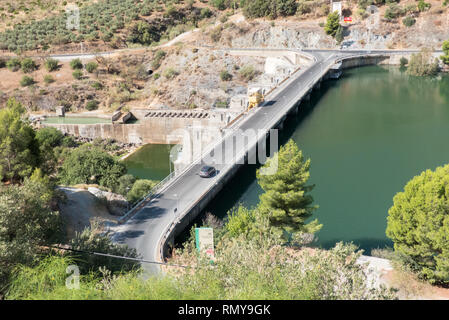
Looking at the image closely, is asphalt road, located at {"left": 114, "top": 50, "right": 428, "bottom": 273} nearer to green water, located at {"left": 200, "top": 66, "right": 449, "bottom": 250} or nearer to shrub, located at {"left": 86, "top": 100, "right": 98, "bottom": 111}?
green water, located at {"left": 200, "top": 66, "right": 449, "bottom": 250}

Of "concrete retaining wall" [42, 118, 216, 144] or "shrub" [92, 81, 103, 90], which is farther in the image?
"shrub" [92, 81, 103, 90]

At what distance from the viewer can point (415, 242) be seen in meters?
18.3

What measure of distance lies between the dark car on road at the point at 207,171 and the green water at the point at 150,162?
9260 millimetres

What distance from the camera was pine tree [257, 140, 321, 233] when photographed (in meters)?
22.0

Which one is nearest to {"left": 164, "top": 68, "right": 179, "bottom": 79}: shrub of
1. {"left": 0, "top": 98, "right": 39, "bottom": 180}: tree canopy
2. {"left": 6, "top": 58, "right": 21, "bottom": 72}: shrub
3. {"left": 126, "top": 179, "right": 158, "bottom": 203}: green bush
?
{"left": 6, "top": 58, "right": 21, "bottom": 72}: shrub

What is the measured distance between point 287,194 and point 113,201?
1208cm

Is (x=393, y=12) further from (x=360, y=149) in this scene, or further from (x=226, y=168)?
(x=226, y=168)

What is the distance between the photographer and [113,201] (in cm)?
2836

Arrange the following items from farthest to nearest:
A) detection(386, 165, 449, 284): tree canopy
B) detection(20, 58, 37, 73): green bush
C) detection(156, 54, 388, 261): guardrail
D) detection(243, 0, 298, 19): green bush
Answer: detection(243, 0, 298, 19): green bush
detection(20, 58, 37, 73): green bush
detection(156, 54, 388, 261): guardrail
detection(386, 165, 449, 284): tree canopy

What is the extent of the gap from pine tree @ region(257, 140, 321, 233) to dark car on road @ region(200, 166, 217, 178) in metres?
9.52

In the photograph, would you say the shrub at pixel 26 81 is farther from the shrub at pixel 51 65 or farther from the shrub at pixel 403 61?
the shrub at pixel 403 61

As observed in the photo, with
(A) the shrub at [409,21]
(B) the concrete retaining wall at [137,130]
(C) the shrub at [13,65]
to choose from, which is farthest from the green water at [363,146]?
(C) the shrub at [13,65]

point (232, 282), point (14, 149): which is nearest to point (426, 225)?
point (232, 282)

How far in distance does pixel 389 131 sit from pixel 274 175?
2824 cm
